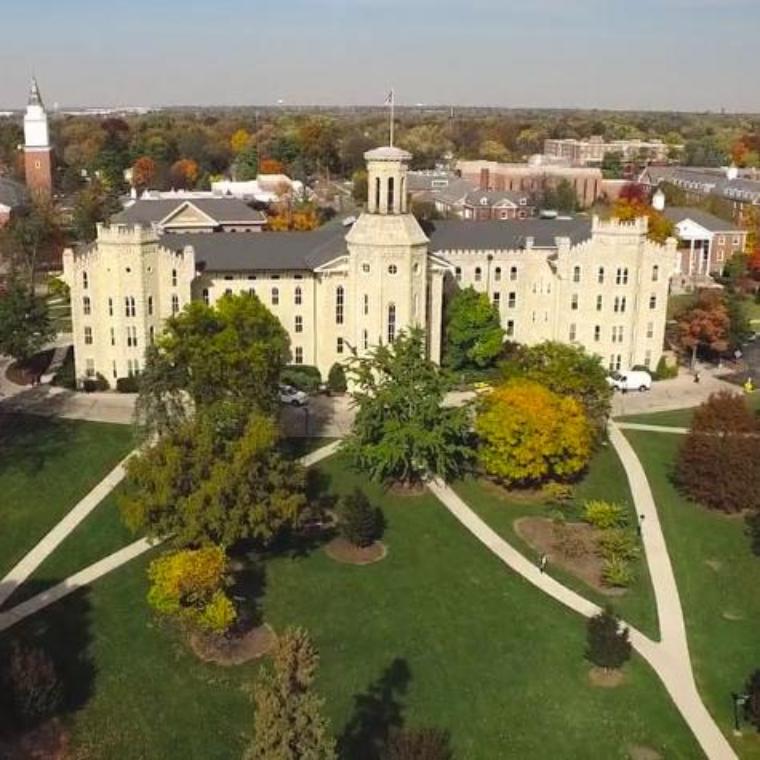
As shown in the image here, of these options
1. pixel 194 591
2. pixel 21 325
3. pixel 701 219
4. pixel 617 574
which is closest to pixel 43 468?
pixel 21 325

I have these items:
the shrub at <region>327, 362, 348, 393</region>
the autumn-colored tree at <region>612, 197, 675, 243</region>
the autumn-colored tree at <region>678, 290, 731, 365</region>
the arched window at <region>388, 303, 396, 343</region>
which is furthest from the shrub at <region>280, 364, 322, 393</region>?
the autumn-colored tree at <region>612, 197, 675, 243</region>

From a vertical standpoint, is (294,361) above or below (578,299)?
below

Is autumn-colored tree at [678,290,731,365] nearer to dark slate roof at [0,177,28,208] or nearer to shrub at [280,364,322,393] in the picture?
shrub at [280,364,322,393]

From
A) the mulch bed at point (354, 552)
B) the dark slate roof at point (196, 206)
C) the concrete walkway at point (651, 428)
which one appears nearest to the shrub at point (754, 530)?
the concrete walkway at point (651, 428)

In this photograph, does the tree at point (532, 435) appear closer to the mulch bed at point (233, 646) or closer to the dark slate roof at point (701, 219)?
the mulch bed at point (233, 646)

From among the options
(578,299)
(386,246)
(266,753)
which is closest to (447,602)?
(266,753)

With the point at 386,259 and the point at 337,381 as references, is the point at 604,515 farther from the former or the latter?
the point at 337,381

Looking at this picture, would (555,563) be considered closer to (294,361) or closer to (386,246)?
(386,246)
